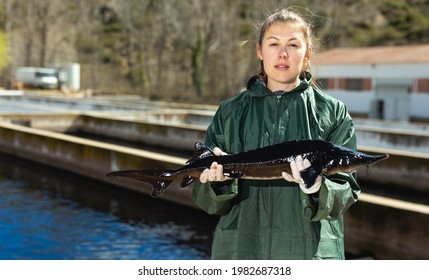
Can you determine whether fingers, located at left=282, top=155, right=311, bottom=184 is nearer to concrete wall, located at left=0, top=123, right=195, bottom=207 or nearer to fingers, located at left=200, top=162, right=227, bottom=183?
fingers, located at left=200, top=162, right=227, bottom=183

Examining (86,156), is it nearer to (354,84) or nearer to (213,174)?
(213,174)

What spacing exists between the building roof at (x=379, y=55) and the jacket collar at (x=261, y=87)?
28.4m

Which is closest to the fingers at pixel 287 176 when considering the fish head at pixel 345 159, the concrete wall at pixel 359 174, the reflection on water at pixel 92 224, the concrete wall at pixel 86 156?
the fish head at pixel 345 159

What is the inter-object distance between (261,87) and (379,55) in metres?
33.2

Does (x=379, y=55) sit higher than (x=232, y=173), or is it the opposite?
(x=379, y=55)

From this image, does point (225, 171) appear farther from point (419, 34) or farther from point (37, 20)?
point (37, 20)

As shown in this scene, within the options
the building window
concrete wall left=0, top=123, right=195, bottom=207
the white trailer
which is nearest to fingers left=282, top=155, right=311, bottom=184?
concrete wall left=0, top=123, right=195, bottom=207

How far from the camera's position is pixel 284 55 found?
2.32 meters

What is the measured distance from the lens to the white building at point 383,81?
101 feet

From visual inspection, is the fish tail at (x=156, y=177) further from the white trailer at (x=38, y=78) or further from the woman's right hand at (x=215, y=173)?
the white trailer at (x=38, y=78)

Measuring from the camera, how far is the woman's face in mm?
2336

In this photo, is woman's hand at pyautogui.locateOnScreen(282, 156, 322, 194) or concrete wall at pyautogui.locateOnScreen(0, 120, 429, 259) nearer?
woman's hand at pyautogui.locateOnScreen(282, 156, 322, 194)

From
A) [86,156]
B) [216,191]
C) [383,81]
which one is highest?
[383,81]

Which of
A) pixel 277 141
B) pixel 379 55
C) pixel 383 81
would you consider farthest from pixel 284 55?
pixel 379 55
